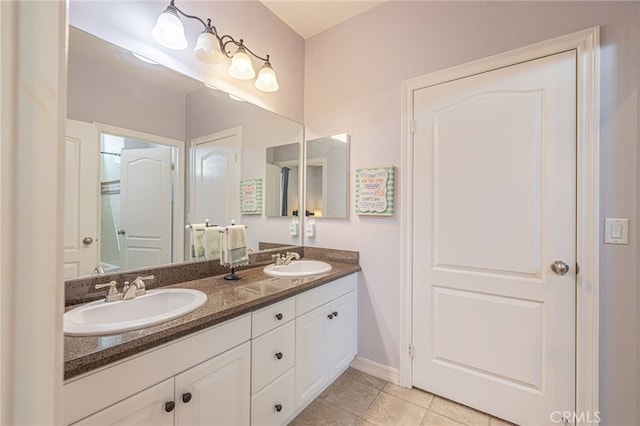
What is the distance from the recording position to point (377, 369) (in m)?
1.94

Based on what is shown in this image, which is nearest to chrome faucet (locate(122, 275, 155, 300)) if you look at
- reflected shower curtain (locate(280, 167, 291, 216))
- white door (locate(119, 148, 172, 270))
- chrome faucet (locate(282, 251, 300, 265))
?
white door (locate(119, 148, 172, 270))

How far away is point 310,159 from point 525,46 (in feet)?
4.97

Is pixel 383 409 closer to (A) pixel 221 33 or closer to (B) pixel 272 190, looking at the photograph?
(B) pixel 272 190

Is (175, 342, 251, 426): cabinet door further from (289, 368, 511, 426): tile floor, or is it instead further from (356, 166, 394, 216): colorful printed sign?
(356, 166, 394, 216): colorful printed sign

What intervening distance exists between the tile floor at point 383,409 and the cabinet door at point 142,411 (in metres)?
0.85

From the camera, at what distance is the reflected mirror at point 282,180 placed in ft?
7.05

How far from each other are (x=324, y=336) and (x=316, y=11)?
7.50 feet

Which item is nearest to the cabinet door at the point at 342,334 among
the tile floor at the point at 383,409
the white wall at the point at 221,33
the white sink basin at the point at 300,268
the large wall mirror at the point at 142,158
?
the tile floor at the point at 383,409

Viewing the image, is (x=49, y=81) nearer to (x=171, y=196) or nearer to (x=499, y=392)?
(x=171, y=196)

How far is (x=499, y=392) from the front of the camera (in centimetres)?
155

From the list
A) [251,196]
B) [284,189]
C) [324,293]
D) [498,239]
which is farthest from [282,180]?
[498,239]

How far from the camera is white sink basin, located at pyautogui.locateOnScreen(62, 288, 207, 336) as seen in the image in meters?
0.89

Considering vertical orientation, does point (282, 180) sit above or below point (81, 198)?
above

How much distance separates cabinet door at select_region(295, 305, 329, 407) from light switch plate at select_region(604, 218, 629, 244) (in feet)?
4.79
